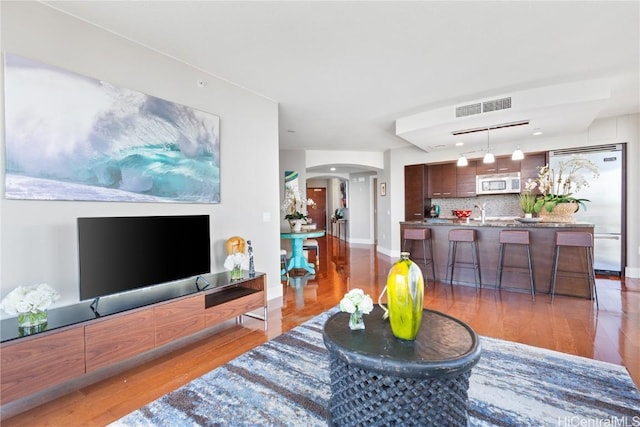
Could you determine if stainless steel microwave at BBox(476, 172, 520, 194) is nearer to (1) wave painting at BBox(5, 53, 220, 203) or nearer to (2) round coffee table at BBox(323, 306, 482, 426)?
(2) round coffee table at BBox(323, 306, 482, 426)

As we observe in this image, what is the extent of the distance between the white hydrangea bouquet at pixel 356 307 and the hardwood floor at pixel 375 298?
4.32 feet

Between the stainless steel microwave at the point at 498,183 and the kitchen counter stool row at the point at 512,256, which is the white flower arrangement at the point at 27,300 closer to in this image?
the kitchen counter stool row at the point at 512,256

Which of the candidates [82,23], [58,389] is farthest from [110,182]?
[58,389]

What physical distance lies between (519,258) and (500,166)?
8.39 feet

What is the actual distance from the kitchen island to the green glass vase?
356 cm

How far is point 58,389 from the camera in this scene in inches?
77.9

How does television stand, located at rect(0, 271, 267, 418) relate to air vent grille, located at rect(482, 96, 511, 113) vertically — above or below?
below

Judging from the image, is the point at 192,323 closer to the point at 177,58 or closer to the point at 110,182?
the point at 110,182

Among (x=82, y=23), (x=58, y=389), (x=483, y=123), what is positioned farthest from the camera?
(x=483, y=123)

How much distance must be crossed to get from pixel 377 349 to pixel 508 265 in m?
3.88

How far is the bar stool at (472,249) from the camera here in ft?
14.4

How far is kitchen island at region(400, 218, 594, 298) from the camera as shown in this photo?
388cm

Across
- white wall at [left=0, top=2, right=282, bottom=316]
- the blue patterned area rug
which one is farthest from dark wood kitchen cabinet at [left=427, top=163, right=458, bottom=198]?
the blue patterned area rug

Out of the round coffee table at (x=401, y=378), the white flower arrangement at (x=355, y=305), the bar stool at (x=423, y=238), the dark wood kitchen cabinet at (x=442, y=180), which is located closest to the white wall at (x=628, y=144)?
the dark wood kitchen cabinet at (x=442, y=180)
